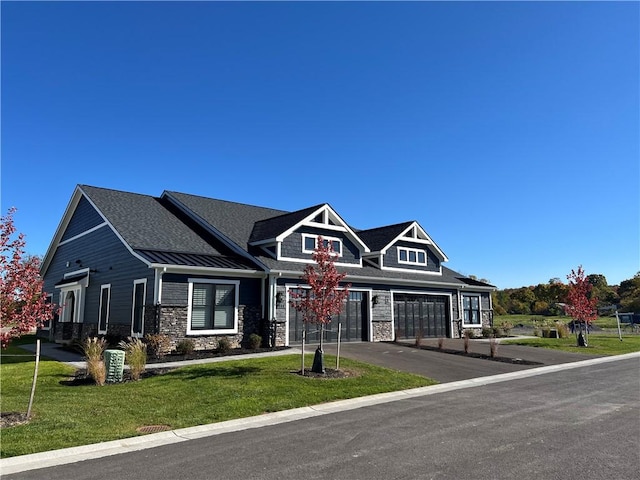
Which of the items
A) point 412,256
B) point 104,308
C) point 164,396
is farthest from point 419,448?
point 412,256

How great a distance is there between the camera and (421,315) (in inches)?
1088

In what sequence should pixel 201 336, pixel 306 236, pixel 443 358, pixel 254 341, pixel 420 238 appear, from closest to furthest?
pixel 201 336 → pixel 443 358 → pixel 254 341 → pixel 306 236 → pixel 420 238

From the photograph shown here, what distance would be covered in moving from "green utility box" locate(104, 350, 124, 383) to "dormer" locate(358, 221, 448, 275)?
1692cm

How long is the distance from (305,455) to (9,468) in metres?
4.11

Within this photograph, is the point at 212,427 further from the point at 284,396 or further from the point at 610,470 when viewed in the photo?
the point at 610,470

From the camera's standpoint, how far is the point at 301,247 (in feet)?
77.5

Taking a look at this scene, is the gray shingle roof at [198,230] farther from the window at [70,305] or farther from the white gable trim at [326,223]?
the window at [70,305]

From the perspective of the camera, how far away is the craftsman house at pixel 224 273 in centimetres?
1928

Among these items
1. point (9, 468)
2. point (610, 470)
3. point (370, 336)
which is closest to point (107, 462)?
point (9, 468)

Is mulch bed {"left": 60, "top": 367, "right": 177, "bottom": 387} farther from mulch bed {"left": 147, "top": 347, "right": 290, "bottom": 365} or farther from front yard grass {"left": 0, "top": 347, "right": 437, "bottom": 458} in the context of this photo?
mulch bed {"left": 147, "top": 347, "right": 290, "bottom": 365}

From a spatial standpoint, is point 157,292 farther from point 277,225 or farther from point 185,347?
point 277,225

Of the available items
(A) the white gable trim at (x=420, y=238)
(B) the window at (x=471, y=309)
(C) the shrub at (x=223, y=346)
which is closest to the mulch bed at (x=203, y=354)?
(C) the shrub at (x=223, y=346)

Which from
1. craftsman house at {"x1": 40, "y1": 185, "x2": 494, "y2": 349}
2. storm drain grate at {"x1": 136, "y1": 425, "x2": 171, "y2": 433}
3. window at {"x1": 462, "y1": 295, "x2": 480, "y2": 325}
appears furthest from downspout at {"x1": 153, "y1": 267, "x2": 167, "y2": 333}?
window at {"x1": 462, "y1": 295, "x2": 480, "y2": 325}

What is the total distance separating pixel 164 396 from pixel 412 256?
2074 centimetres
